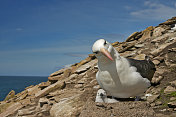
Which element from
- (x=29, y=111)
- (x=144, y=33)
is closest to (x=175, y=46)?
(x=144, y=33)

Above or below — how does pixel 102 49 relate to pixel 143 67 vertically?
above

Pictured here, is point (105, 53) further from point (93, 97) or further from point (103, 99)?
point (93, 97)

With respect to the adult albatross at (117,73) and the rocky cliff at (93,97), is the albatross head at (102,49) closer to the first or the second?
the adult albatross at (117,73)

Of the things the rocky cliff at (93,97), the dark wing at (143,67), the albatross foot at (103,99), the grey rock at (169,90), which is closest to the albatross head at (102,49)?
the dark wing at (143,67)

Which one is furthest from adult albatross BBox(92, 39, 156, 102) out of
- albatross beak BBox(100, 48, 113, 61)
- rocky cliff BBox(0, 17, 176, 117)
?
rocky cliff BBox(0, 17, 176, 117)

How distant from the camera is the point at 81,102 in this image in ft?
28.0

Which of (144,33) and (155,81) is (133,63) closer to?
(155,81)

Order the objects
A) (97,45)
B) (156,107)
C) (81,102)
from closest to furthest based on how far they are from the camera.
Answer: (97,45), (156,107), (81,102)

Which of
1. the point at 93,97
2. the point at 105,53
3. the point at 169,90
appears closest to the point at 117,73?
the point at 105,53

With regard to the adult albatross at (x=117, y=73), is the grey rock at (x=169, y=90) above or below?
below

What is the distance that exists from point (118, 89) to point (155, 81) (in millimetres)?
4128

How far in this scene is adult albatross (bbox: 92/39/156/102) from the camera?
527cm

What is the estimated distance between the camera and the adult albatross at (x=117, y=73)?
5.27m

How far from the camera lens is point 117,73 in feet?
17.9
